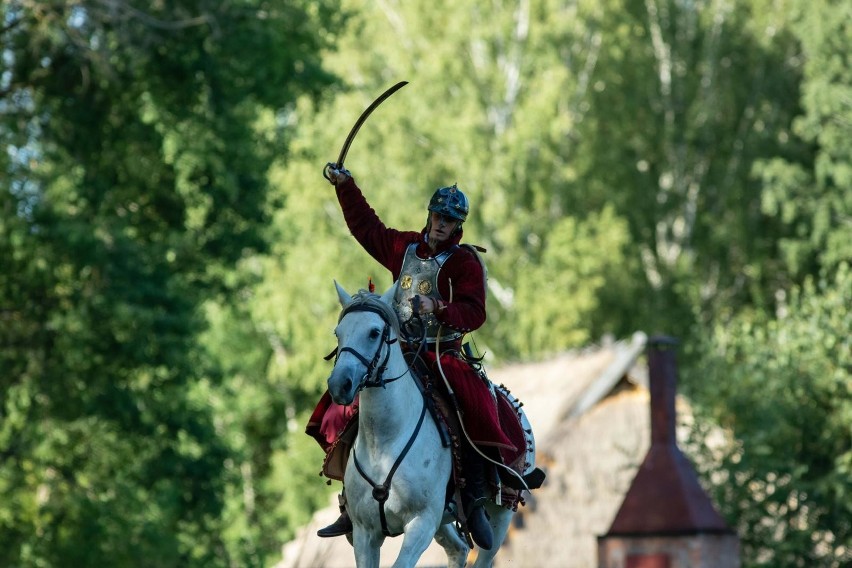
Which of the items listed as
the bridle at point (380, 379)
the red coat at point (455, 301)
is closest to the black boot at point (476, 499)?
the red coat at point (455, 301)

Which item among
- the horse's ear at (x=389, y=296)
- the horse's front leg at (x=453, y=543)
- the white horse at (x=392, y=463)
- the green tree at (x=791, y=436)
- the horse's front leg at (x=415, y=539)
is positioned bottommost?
the horse's front leg at (x=415, y=539)

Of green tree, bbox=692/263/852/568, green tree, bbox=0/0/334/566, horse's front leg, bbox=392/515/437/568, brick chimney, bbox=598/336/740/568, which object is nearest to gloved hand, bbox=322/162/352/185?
horse's front leg, bbox=392/515/437/568

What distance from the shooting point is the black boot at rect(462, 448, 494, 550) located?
13219mm

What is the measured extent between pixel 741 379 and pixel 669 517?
18.7ft

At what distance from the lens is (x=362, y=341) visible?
11.6m

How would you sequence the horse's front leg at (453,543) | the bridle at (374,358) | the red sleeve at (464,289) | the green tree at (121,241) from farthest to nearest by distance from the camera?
the green tree at (121,241) < the horse's front leg at (453,543) < the red sleeve at (464,289) < the bridle at (374,358)

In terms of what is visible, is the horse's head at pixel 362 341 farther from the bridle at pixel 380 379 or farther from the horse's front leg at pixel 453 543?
the horse's front leg at pixel 453 543

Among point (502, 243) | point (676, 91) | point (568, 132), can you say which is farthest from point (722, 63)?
point (502, 243)

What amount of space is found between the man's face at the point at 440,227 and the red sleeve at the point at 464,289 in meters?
0.14

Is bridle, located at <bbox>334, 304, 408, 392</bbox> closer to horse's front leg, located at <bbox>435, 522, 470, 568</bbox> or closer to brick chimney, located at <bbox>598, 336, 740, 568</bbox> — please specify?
horse's front leg, located at <bbox>435, 522, 470, 568</bbox>

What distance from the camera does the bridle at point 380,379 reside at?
11617mm

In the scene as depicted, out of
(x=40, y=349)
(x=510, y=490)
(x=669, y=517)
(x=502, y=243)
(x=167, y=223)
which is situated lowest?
(x=510, y=490)

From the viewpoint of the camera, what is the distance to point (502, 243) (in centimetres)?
4869

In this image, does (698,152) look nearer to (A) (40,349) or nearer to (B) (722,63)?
(B) (722,63)
